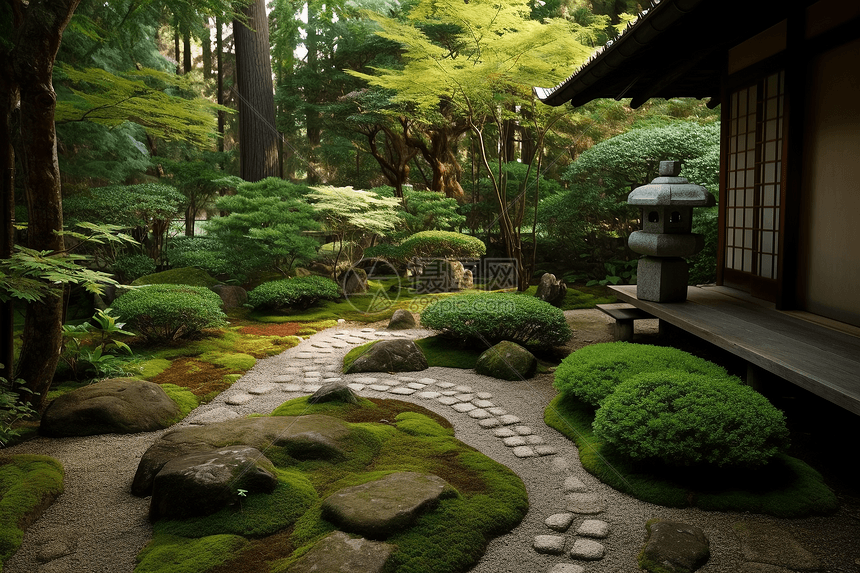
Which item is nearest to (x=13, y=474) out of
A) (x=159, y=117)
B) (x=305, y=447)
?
(x=305, y=447)

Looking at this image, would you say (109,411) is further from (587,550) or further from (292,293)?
(292,293)

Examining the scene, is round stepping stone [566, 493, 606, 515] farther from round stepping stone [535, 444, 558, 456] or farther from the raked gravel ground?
round stepping stone [535, 444, 558, 456]

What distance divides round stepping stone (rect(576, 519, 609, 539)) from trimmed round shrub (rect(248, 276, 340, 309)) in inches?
318

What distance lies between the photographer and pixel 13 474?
13.6 feet

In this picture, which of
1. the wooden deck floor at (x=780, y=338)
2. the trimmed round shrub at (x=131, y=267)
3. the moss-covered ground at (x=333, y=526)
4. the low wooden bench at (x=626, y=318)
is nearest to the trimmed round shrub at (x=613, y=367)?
the wooden deck floor at (x=780, y=338)

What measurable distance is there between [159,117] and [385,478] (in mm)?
6435

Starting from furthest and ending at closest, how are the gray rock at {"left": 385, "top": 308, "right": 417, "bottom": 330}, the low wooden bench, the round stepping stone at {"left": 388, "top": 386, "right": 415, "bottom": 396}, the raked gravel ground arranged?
the gray rock at {"left": 385, "top": 308, "right": 417, "bottom": 330}
the low wooden bench
the round stepping stone at {"left": 388, "top": 386, "right": 415, "bottom": 396}
the raked gravel ground

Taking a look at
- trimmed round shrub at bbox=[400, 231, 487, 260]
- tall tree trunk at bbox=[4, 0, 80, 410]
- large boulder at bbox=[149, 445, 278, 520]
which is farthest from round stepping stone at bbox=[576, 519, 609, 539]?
trimmed round shrub at bbox=[400, 231, 487, 260]

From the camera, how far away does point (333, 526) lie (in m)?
3.43

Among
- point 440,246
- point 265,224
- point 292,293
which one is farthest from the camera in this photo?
point 440,246

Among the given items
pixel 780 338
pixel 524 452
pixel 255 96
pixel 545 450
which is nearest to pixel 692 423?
pixel 545 450

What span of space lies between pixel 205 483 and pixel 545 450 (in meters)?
2.78

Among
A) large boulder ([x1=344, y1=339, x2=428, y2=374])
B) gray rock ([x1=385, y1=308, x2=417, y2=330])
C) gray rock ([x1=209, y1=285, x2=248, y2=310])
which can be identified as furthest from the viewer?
gray rock ([x1=209, y1=285, x2=248, y2=310])

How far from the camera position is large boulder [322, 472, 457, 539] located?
3.31 m
